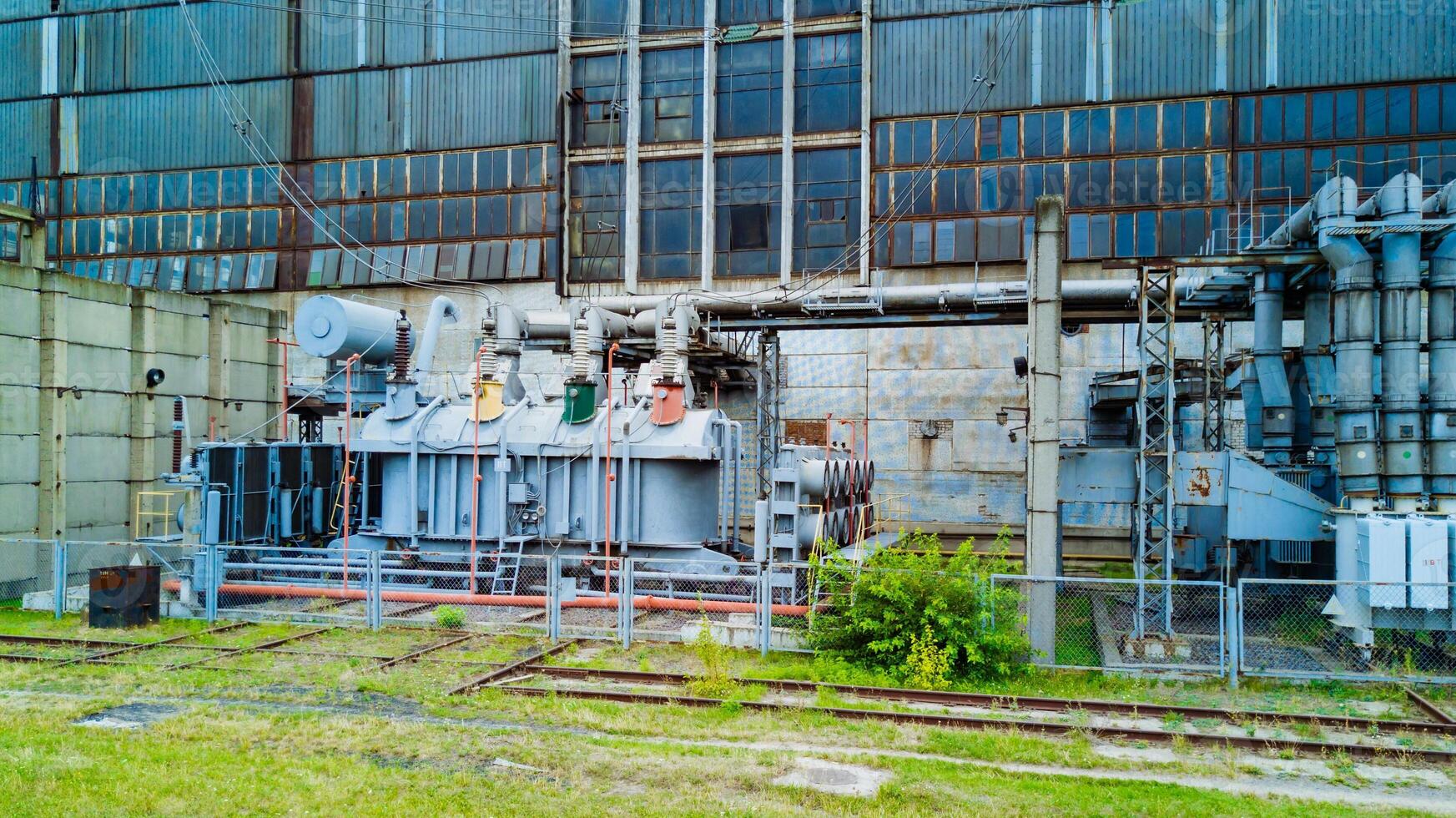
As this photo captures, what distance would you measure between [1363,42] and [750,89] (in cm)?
1777

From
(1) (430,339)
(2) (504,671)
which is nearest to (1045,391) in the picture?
(2) (504,671)

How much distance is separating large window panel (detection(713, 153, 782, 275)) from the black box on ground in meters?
20.4

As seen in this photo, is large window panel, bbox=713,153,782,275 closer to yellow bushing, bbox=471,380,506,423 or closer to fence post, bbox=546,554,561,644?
yellow bushing, bbox=471,380,506,423

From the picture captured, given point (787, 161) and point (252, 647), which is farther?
point (787, 161)

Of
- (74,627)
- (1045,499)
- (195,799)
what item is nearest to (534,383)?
(74,627)

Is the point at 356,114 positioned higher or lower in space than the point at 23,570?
higher

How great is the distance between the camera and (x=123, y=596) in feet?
58.0

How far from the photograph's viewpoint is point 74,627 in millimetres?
17688

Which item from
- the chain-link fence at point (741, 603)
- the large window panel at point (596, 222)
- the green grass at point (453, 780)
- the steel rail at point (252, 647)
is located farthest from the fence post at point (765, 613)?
the large window panel at point (596, 222)

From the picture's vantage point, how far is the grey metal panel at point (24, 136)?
39531 mm

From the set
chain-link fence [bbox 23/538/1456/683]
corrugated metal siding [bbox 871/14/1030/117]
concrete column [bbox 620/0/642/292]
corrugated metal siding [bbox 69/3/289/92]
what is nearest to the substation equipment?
chain-link fence [bbox 23/538/1456/683]

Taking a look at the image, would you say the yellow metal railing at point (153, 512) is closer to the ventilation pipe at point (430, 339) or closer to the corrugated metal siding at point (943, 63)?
the ventilation pipe at point (430, 339)

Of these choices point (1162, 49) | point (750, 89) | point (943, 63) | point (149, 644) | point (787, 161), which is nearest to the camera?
point (149, 644)

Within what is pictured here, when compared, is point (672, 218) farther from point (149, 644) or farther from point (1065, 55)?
point (149, 644)
